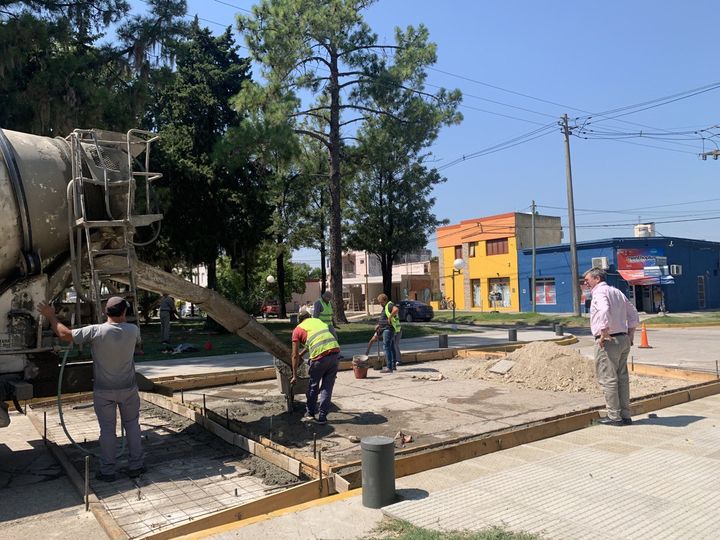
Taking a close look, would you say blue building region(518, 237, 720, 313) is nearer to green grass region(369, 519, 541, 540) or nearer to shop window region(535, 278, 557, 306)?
shop window region(535, 278, 557, 306)

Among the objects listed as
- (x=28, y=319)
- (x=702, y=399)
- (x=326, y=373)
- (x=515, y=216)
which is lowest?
(x=702, y=399)

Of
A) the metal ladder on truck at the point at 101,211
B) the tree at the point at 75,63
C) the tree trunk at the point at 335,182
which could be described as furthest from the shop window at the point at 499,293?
the metal ladder on truck at the point at 101,211

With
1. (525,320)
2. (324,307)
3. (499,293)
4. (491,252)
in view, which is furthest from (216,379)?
(491,252)

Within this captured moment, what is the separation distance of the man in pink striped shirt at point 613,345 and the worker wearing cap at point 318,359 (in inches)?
135

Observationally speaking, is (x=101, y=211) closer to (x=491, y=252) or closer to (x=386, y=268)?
(x=386, y=268)

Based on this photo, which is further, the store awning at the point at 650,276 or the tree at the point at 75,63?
the store awning at the point at 650,276

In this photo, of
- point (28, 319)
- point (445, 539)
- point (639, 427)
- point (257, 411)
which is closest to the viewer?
point (445, 539)

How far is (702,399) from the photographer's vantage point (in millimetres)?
8953

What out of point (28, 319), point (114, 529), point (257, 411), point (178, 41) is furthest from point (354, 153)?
point (114, 529)

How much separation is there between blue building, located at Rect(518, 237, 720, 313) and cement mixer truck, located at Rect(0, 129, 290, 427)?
34184mm

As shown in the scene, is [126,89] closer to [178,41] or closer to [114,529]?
[178,41]

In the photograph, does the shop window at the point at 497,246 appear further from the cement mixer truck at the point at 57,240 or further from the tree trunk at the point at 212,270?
the cement mixer truck at the point at 57,240

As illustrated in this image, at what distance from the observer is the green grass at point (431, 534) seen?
391cm

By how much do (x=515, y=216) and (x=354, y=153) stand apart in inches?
911
